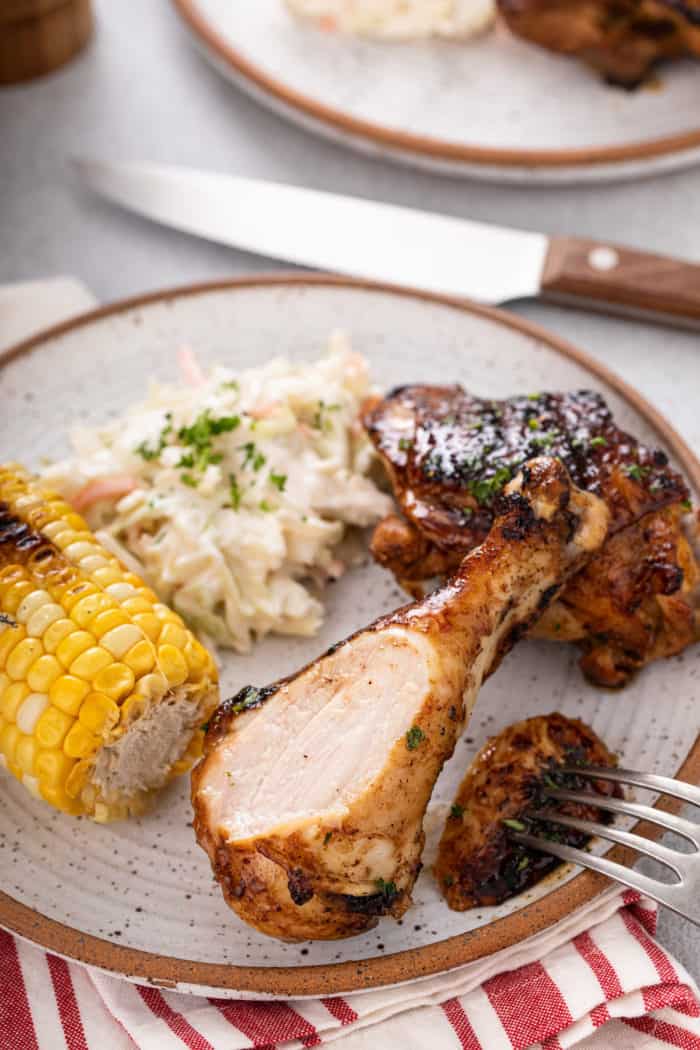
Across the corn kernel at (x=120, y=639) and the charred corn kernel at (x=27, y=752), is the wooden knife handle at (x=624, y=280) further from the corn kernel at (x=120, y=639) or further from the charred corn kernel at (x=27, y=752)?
the charred corn kernel at (x=27, y=752)

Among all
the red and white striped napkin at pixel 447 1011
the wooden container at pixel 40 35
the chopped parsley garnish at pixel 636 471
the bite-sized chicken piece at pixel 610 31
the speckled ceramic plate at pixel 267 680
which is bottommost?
the red and white striped napkin at pixel 447 1011

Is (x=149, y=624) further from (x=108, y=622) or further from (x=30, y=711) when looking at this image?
(x=30, y=711)

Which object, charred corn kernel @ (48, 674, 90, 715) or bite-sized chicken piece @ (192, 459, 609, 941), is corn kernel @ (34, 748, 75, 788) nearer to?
charred corn kernel @ (48, 674, 90, 715)

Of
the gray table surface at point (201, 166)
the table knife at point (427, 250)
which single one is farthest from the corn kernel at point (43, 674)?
the gray table surface at point (201, 166)

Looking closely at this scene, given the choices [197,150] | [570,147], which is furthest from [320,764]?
[197,150]

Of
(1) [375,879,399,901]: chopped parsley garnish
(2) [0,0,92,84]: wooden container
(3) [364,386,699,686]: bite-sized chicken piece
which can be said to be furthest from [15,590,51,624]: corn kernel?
(2) [0,0,92,84]: wooden container

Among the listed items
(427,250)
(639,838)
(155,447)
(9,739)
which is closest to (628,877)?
(639,838)
